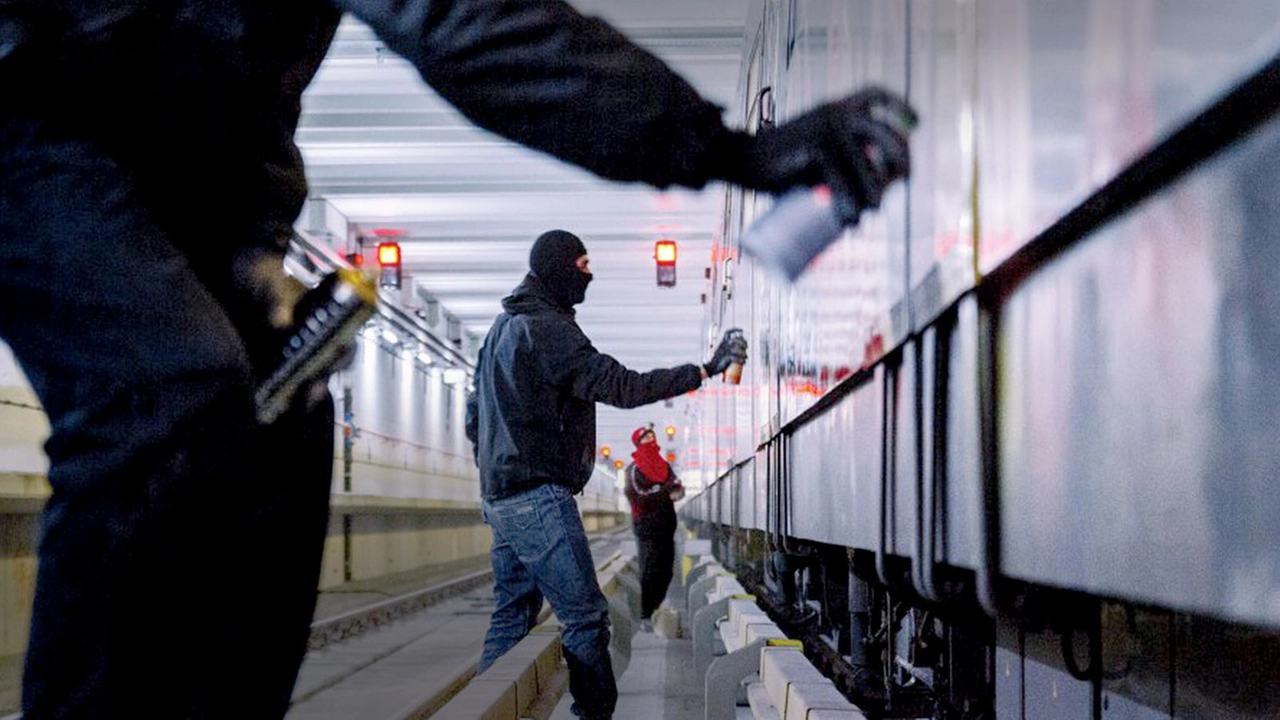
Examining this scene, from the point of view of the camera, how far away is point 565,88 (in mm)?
1418

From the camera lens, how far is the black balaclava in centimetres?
542

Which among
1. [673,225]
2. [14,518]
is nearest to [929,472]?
[14,518]

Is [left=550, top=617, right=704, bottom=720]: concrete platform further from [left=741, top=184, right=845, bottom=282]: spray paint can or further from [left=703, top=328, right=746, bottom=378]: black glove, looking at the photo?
[left=741, top=184, right=845, bottom=282]: spray paint can

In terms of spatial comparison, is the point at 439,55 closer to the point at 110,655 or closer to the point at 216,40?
the point at 216,40

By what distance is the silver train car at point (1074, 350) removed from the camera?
1.21 metres

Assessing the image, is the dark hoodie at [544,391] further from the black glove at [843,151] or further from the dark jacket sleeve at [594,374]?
the black glove at [843,151]

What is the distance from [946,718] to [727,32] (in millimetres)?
9337

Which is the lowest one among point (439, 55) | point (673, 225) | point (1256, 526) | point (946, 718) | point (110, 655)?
point (946, 718)

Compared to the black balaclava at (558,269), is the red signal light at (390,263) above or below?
above

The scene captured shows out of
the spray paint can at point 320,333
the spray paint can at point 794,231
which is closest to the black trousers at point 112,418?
the spray paint can at point 320,333

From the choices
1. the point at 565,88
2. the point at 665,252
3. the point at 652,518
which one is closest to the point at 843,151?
the point at 565,88

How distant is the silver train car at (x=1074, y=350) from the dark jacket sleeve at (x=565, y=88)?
434mm

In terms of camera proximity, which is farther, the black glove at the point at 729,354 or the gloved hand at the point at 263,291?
the black glove at the point at 729,354

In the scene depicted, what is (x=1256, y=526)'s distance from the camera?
1.17m
